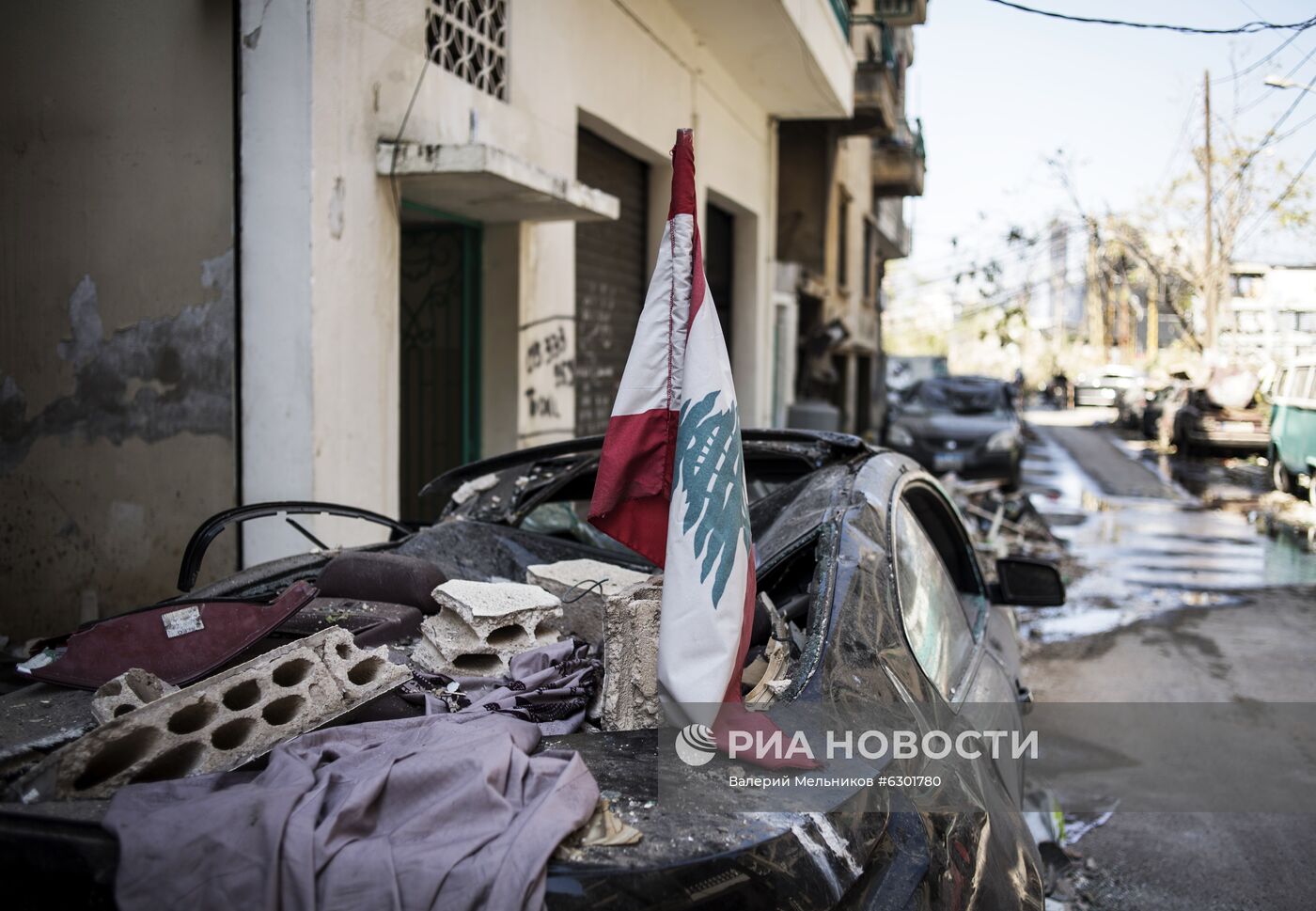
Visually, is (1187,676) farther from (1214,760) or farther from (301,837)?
(301,837)

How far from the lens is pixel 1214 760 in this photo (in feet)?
16.8

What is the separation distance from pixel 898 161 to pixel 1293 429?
10974 mm

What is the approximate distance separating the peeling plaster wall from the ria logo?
4.02m

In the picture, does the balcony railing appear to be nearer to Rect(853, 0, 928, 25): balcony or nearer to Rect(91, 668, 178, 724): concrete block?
Rect(853, 0, 928, 25): balcony

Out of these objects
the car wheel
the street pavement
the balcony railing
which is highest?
the balcony railing

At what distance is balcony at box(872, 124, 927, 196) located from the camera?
23.5 meters

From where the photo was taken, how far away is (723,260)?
14.4 metres

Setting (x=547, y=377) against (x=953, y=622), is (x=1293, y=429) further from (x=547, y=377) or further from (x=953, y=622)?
(x=953, y=622)

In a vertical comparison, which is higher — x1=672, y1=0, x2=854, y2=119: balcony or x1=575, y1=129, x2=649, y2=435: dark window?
x1=672, y1=0, x2=854, y2=119: balcony

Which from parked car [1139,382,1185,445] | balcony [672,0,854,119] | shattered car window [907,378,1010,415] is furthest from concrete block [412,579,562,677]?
parked car [1139,382,1185,445]

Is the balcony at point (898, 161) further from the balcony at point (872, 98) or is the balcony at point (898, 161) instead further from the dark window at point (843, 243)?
the balcony at point (872, 98)

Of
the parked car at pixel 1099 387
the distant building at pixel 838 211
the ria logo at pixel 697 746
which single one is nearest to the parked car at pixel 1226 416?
the distant building at pixel 838 211

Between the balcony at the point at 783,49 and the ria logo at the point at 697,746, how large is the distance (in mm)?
9401

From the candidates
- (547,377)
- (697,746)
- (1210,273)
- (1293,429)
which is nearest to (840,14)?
(547,377)
